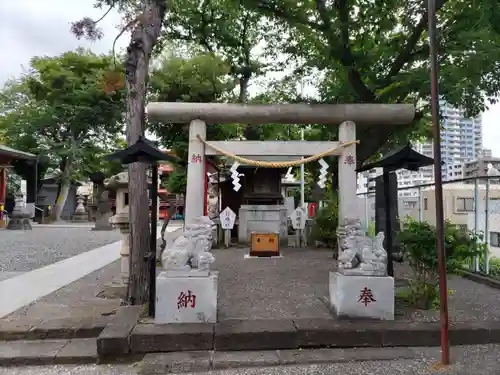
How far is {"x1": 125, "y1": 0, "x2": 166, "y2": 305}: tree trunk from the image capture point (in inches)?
238

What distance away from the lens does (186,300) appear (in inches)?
196

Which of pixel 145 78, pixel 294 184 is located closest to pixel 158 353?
pixel 145 78

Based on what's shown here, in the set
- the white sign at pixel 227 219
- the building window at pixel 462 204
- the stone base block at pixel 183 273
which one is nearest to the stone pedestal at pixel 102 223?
the white sign at pixel 227 219

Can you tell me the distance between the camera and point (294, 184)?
21.9 m

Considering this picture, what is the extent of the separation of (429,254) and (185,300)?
11.0ft

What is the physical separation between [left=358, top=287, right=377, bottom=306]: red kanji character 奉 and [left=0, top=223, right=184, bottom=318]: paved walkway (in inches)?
196

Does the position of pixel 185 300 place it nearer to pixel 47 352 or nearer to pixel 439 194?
pixel 47 352

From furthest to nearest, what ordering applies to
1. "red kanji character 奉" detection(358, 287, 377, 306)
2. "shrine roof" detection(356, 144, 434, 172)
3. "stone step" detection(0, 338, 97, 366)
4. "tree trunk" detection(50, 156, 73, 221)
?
"tree trunk" detection(50, 156, 73, 221) → "shrine roof" detection(356, 144, 434, 172) → "red kanji character 奉" detection(358, 287, 377, 306) → "stone step" detection(0, 338, 97, 366)

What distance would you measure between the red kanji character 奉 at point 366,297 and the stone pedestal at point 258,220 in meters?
9.68

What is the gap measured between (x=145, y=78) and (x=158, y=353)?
4.06 metres

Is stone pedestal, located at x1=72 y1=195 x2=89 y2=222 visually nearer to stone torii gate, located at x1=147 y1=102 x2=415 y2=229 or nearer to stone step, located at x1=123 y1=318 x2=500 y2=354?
stone torii gate, located at x1=147 y1=102 x2=415 y2=229

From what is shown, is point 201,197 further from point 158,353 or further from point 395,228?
point 395,228

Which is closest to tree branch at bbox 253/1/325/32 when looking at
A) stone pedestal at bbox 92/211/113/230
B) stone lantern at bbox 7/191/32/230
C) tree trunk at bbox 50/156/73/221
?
stone pedestal at bbox 92/211/113/230

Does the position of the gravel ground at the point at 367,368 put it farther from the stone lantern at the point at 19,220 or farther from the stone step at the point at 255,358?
the stone lantern at the point at 19,220
